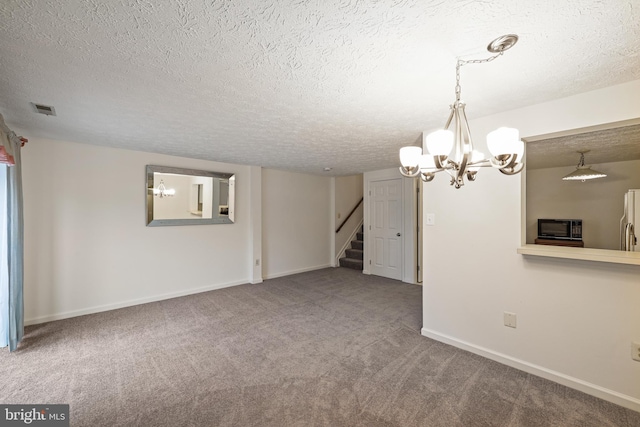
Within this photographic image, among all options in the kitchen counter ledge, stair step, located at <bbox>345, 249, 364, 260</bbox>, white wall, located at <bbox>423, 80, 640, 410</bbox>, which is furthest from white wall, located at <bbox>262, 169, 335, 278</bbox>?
the kitchen counter ledge

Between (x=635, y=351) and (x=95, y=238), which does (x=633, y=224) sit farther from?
(x=95, y=238)

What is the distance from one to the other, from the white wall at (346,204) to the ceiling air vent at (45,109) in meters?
4.89

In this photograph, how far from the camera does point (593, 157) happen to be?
3520 millimetres

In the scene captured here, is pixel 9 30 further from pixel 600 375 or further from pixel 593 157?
pixel 593 157

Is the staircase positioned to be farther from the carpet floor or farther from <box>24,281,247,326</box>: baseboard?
<box>24,281,247,326</box>: baseboard

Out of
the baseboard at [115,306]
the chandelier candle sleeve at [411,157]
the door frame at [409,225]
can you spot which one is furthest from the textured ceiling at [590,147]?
the baseboard at [115,306]

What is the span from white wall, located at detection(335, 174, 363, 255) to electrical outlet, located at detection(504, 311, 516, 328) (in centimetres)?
424

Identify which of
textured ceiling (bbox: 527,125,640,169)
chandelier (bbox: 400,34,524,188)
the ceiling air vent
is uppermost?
the ceiling air vent

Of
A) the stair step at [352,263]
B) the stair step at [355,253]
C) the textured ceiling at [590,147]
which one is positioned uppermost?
the textured ceiling at [590,147]

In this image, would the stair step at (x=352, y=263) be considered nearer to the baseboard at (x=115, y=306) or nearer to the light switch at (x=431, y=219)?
the baseboard at (x=115, y=306)

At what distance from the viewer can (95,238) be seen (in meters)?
3.40

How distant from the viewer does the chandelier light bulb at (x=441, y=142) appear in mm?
1282

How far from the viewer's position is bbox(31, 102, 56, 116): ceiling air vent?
2078 mm

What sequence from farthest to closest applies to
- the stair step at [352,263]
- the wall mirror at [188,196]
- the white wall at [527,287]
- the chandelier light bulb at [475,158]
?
the stair step at [352,263], the wall mirror at [188,196], the white wall at [527,287], the chandelier light bulb at [475,158]
